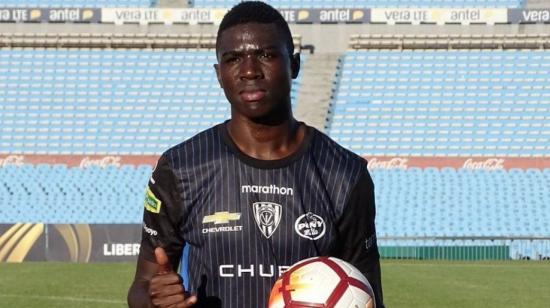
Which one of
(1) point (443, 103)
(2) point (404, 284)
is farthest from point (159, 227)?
(1) point (443, 103)

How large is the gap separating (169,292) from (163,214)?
48 cm

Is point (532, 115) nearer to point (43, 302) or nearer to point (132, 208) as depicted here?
point (132, 208)

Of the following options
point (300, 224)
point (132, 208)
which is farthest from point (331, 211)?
point (132, 208)

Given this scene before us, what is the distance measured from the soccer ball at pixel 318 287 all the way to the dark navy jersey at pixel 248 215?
0.22 m

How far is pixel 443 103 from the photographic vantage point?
37156 mm

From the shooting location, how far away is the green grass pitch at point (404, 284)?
16.0 meters

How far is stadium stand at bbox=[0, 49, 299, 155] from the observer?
36406 mm

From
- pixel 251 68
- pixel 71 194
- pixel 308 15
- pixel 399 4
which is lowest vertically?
pixel 71 194

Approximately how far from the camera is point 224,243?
3.96 meters

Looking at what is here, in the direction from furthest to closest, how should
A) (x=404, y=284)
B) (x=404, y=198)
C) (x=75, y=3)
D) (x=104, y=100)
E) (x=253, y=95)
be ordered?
(x=75, y=3), (x=104, y=100), (x=404, y=198), (x=404, y=284), (x=253, y=95)

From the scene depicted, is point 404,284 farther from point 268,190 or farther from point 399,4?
point 399,4

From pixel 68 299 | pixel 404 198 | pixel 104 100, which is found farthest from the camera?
pixel 104 100

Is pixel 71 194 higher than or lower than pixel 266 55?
lower

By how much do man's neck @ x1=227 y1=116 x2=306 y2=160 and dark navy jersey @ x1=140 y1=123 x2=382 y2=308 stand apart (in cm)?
4
